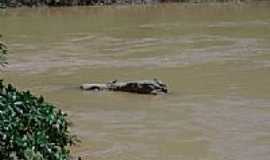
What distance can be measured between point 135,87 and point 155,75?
1786mm

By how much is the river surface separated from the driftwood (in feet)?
0.62

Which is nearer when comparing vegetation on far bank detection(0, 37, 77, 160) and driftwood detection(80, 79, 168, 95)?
vegetation on far bank detection(0, 37, 77, 160)

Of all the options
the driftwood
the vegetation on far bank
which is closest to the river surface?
the driftwood

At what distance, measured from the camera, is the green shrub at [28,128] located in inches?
99.5

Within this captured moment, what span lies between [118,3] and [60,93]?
62.8 feet

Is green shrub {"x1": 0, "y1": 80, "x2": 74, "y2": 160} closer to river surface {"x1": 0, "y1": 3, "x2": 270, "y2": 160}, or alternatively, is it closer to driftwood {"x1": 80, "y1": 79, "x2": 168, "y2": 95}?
river surface {"x1": 0, "y1": 3, "x2": 270, "y2": 160}

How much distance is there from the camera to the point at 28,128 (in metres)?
2.62

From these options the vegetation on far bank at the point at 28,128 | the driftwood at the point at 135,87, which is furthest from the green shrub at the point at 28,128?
the driftwood at the point at 135,87

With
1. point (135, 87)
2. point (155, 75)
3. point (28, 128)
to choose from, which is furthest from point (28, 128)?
point (155, 75)

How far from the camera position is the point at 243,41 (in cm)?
1678

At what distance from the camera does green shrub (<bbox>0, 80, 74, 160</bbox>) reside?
253cm

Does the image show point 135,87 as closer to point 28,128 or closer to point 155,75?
point 155,75

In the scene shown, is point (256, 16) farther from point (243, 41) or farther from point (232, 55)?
point (232, 55)

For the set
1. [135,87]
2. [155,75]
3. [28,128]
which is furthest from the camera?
[155,75]
